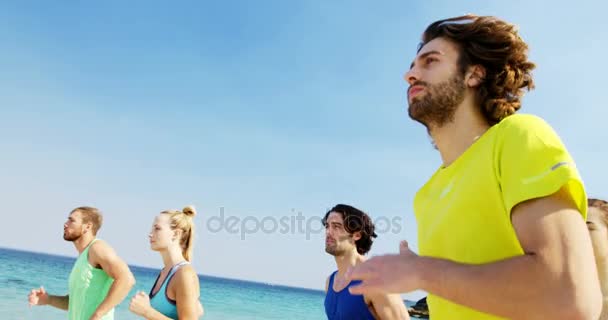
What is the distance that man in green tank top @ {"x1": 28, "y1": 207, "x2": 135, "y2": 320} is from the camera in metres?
5.30

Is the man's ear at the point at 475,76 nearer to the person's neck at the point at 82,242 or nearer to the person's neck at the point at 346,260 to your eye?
the person's neck at the point at 346,260

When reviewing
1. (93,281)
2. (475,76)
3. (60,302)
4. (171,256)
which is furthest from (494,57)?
(60,302)

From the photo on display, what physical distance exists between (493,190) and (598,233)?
163cm

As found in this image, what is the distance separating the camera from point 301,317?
37.5m

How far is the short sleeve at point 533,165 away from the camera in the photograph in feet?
3.73

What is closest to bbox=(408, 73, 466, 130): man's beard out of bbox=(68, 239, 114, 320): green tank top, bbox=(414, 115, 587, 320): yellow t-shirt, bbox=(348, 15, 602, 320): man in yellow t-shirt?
bbox=(348, 15, 602, 320): man in yellow t-shirt

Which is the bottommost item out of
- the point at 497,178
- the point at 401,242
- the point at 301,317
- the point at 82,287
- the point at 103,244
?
the point at 301,317

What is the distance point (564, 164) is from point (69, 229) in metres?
5.92

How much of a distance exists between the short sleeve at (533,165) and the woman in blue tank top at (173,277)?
12.3ft

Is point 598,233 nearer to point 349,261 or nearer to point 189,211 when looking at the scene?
point 349,261

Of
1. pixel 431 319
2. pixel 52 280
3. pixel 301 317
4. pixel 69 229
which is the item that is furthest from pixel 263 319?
pixel 431 319

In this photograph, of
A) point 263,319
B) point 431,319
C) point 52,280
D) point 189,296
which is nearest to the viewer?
point 431,319

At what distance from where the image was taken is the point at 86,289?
17.9 ft

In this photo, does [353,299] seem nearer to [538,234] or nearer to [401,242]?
[401,242]
